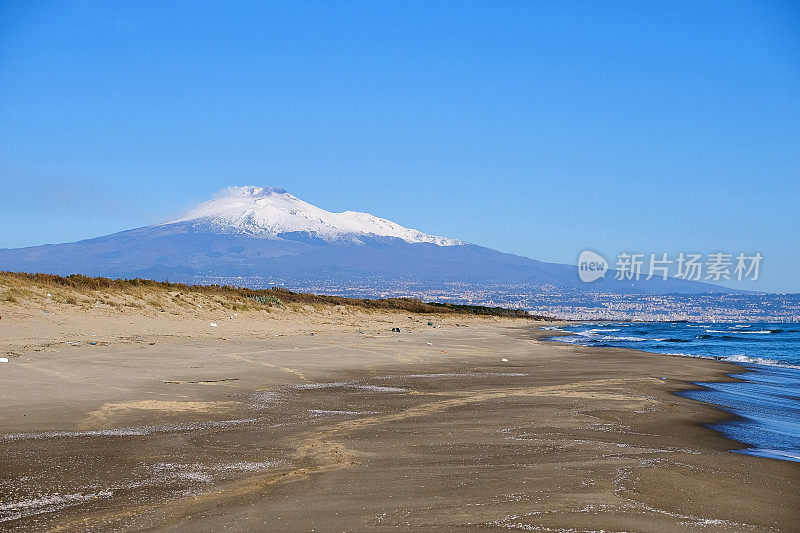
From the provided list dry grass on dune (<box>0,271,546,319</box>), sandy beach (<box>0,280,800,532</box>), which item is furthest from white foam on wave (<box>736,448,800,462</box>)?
dry grass on dune (<box>0,271,546,319</box>)

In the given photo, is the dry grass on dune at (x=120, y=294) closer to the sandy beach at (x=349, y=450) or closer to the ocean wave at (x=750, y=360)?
the sandy beach at (x=349, y=450)

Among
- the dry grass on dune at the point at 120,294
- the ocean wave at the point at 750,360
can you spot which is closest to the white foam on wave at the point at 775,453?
the ocean wave at the point at 750,360

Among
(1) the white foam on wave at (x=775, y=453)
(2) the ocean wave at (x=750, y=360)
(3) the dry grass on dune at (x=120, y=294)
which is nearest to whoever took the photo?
(1) the white foam on wave at (x=775, y=453)

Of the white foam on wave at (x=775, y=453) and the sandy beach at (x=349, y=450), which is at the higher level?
the white foam on wave at (x=775, y=453)

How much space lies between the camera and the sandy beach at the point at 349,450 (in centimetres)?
517

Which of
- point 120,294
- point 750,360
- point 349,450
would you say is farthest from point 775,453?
point 120,294

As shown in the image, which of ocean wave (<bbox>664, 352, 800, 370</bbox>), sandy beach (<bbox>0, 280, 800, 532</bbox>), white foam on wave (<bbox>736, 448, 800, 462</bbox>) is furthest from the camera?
ocean wave (<bbox>664, 352, 800, 370</bbox>)

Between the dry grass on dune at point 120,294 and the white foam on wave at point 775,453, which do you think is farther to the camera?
the dry grass on dune at point 120,294

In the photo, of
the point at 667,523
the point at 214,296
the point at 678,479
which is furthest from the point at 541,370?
the point at 214,296

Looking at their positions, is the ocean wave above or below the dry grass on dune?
above

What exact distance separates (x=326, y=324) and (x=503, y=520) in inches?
1088

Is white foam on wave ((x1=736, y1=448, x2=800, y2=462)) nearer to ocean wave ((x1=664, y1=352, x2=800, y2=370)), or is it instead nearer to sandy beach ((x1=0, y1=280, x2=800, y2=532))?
sandy beach ((x1=0, y1=280, x2=800, y2=532))

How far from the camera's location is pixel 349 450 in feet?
24.1

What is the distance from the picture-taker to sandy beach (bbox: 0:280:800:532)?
517 centimetres
